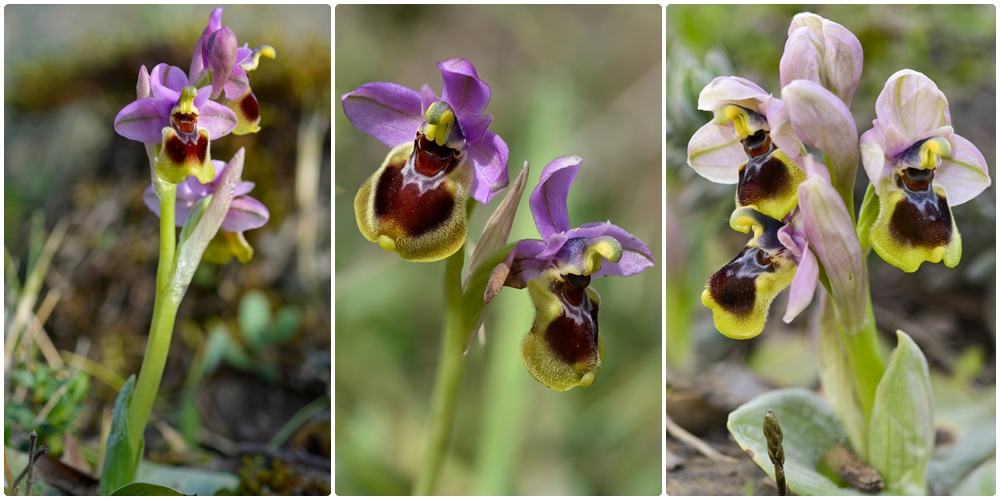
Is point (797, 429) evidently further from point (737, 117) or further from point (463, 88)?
point (463, 88)

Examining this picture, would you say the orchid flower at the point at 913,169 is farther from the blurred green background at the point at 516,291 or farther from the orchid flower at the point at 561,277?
the blurred green background at the point at 516,291

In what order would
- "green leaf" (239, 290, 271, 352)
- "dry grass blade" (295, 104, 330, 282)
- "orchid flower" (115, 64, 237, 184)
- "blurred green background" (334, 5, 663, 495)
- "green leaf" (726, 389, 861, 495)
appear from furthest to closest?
"dry grass blade" (295, 104, 330, 282)
"green leaf" (239, 290, 271, 352)
"blurred green background" (334, 5, 663, 495)
"green leaf" (726, 389, 861, 495)
"orchid flower" (115, 64, 237, 184)

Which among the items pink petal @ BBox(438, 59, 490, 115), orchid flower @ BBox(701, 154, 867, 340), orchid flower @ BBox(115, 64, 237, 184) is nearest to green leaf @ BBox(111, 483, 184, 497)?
orchid flower @ BBox(115, 64, 237, 184)

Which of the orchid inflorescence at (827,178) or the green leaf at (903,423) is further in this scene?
the green leaf at (903,423)

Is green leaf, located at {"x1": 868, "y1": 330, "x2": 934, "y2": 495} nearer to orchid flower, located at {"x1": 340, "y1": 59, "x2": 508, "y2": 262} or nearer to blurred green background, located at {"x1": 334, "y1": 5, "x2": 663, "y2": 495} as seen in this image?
blurred green background, located at {"x1": 334, "y1": 5, "x2": 663, "y2": 495}

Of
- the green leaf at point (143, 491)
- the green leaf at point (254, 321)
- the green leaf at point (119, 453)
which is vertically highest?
the green leaf at point (254, 321)

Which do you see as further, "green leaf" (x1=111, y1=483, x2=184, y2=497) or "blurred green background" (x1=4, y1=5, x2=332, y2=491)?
"blurred green background" (x1=4, y1=5, x2=332, y2=491)

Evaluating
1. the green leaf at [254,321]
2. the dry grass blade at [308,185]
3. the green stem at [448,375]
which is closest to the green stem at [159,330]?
the green stem at [448,375]
